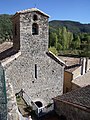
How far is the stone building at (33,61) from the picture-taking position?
47.7 ft

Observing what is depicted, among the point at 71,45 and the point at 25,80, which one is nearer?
the point at 25,80

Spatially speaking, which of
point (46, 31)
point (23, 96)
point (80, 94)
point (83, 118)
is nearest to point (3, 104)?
point (83, 118)

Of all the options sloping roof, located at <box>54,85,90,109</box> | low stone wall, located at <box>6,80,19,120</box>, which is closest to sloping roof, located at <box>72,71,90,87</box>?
sloping roof, located at <box>54,85,90,109</box>

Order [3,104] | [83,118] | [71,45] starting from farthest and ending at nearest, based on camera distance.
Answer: [71,45], [83,118], [3,104]

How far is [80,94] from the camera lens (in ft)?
41.7

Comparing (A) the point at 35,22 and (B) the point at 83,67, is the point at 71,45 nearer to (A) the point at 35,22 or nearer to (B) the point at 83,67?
(B) the point at 83,67

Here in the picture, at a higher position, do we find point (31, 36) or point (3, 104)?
point (31, 36)

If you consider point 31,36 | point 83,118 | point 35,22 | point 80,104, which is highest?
point 35,22

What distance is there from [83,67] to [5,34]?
59.3 m

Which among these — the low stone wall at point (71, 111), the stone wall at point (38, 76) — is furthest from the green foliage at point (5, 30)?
the low stone wall at point (71, 111)

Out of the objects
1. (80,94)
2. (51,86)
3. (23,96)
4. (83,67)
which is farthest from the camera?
(83,67)

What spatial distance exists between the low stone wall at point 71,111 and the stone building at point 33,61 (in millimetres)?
2779

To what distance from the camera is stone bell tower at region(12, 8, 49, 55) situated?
14.6 meters

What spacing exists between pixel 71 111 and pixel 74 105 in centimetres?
67
